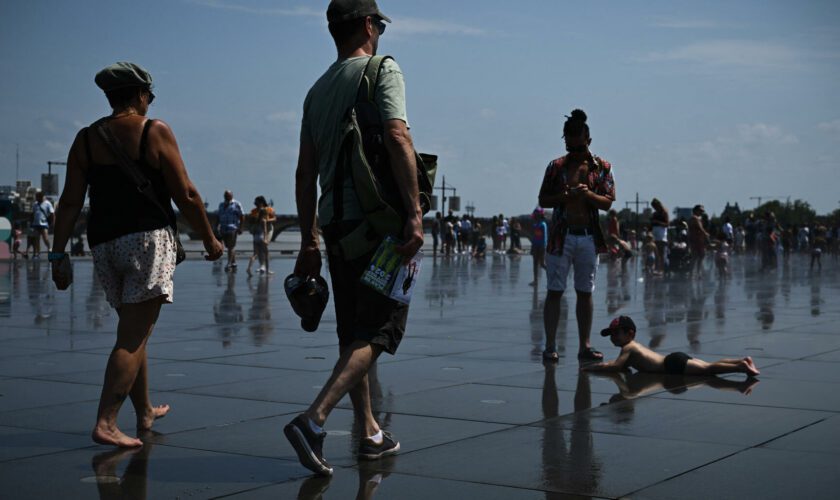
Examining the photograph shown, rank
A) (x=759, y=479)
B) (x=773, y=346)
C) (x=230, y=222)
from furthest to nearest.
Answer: (x=230, y=222) → (x=773, y=346) → (x=759, y=479)

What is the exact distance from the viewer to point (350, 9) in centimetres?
507

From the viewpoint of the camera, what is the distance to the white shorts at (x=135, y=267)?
534cm

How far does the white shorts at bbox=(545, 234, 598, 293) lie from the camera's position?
8.73 metres

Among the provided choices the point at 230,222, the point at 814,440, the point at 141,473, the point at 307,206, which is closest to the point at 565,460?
the point at 814,440

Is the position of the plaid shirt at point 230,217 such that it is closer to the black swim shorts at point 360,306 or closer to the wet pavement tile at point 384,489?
the black swim shorts at point 360,306

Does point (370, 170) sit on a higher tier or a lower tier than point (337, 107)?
lower

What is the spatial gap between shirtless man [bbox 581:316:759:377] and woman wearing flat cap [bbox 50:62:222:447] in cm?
359

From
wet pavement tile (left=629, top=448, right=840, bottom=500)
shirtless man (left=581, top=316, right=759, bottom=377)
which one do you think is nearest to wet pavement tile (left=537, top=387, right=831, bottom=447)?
wet pavement tile (left=629, top=448, right=840, bottom=500)

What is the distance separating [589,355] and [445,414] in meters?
2.71

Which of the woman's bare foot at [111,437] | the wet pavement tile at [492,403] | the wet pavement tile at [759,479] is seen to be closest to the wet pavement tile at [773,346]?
the wet pavement tile at [492,403]

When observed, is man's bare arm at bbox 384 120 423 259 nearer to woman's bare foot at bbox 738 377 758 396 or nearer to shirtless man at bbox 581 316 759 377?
woman's bare foot at bbox 738 377 758 396

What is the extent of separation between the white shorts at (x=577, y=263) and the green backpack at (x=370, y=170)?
394cm

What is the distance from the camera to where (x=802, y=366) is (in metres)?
8.33

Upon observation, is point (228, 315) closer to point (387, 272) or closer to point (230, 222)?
point (387, 272)
